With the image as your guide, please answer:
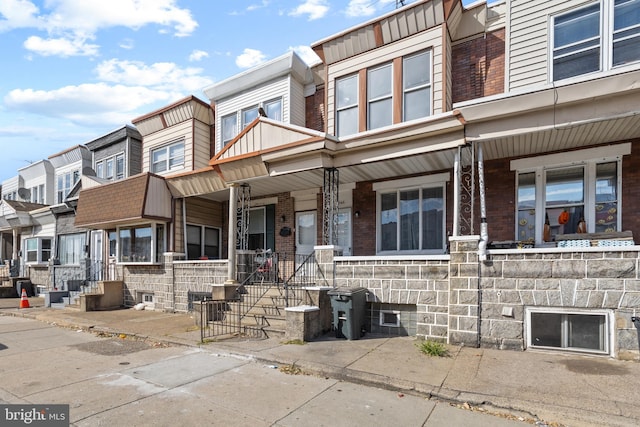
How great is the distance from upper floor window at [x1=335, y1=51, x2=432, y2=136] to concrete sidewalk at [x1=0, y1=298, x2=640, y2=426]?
5.57 metres

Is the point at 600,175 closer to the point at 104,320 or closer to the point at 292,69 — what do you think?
the point at 292,69

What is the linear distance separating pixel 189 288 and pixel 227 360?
6318 millimetres

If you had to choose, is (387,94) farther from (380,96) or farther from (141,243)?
(141,243)

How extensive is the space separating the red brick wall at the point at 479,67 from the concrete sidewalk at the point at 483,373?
629 cm

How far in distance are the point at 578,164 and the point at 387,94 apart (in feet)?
15.7

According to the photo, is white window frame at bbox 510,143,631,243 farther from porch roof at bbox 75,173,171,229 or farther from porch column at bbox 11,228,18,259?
porch column at bbox 11,228,18,259

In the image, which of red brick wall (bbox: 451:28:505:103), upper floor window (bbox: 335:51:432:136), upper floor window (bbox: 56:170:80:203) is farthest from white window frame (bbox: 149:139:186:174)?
red brick wall (bbox: 451:28:505:103)

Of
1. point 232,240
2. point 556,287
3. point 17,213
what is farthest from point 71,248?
point 556,287

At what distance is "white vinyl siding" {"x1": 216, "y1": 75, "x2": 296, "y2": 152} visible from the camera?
39.4 feet

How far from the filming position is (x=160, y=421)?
4312 millimetres

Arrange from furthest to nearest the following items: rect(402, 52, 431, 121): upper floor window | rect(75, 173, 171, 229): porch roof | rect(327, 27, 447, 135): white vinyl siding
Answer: rect(75, 173, 171, 229): porch roof, rect(402, 52, 431, 121): upper floor window, rect(327, 27, 447, 135): white vinyl siding

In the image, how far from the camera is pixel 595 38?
26.1 ft

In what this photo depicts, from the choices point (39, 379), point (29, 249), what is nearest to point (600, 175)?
point (39, 379)

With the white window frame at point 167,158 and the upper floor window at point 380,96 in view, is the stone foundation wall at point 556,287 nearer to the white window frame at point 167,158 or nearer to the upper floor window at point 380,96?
the upper floor window at point 380,96
